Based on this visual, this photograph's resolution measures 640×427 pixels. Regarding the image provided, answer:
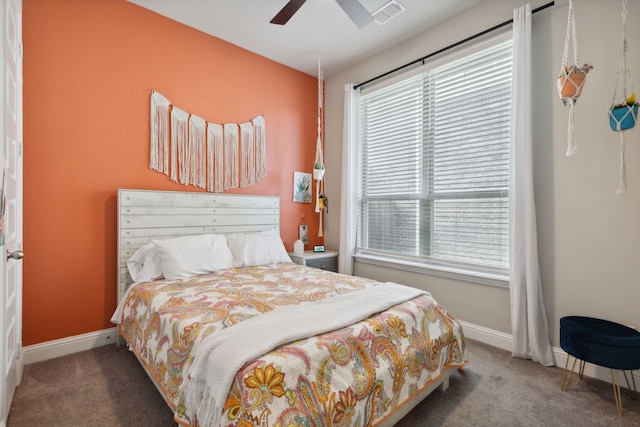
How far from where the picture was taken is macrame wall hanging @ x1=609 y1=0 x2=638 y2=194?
1.74 meters

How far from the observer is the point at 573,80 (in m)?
1.79

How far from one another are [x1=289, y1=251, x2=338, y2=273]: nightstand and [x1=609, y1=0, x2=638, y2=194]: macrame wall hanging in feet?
8.62

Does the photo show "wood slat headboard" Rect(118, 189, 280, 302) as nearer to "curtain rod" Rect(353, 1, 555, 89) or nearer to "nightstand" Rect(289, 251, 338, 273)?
"nightstand" Rect(289, 251, 338, 273)

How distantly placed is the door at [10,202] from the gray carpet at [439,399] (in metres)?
0.17

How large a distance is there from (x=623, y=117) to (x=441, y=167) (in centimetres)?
134

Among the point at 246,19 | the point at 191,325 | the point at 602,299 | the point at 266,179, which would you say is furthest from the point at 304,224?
the point at 602,299

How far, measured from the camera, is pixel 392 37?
3186 mm

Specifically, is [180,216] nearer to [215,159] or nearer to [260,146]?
[215,159]

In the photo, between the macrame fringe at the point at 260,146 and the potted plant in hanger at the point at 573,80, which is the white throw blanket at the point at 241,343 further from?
the macrame fringe at the point at 260,146

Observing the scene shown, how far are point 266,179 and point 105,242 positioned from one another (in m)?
1.72

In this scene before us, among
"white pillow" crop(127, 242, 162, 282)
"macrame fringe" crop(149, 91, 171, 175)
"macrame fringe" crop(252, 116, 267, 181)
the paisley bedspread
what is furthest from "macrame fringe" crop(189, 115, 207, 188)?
the paisley bedspread

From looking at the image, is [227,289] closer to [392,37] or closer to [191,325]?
[191,325]

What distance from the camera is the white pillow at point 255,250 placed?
290 cm

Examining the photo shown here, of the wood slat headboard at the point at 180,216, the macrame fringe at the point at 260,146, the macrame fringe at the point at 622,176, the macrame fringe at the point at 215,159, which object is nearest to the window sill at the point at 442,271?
the macrame fringe at the point at 622,176
